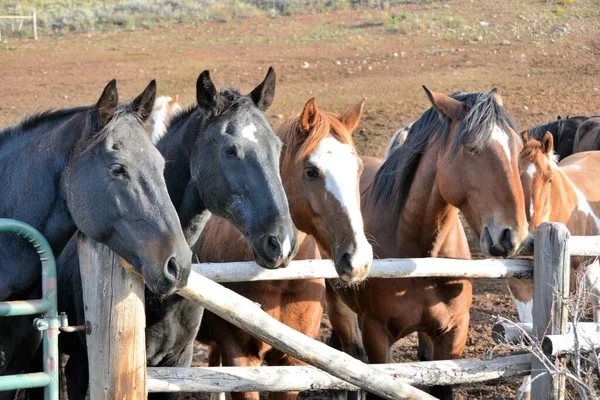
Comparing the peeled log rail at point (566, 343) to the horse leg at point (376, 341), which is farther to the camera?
the horse leg at point (376, 341)

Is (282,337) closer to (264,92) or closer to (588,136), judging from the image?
(264,92)

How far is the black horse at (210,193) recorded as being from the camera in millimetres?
3207

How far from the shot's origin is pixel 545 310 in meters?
3.79

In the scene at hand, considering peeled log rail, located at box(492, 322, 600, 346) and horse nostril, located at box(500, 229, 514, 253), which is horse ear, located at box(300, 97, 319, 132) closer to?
horse nostril, located at box(500, 229, 514, 253)

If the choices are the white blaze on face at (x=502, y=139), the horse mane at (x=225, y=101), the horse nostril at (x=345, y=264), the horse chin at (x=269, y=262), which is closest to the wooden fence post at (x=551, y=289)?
the white blaze on face at (x=502, y=139)

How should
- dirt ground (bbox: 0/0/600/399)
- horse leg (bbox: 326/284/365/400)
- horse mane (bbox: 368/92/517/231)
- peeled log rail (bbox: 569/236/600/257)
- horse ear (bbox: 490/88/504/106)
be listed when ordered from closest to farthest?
peeled log rail (bbox: 569/236/600/257) < horse mane (bbox: 368/92/517/231) < horse ear (bbox: 490/88/504/106) < horse leg (bbox: 326/284/365/400) < dirt ground (bbox: 0/0/600/399)

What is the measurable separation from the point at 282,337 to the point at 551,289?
1.53 meters

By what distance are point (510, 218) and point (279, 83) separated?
11.5 m

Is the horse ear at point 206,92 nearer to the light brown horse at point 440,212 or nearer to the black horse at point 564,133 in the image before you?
the light brown horse at point 440,212

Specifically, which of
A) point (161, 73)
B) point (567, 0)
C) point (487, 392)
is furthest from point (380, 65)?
point (487, 392)

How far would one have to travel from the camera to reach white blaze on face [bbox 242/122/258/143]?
11.1 feet

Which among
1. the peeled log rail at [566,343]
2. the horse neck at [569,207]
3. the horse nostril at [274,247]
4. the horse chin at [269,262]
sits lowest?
the peeled log rail at [566,343]

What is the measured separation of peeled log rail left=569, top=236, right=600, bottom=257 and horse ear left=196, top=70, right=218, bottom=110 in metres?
1.98

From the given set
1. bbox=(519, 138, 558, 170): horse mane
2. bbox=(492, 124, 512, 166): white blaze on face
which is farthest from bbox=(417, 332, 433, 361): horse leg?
bbox=(492, 124, 512, 166): white blaze on face
